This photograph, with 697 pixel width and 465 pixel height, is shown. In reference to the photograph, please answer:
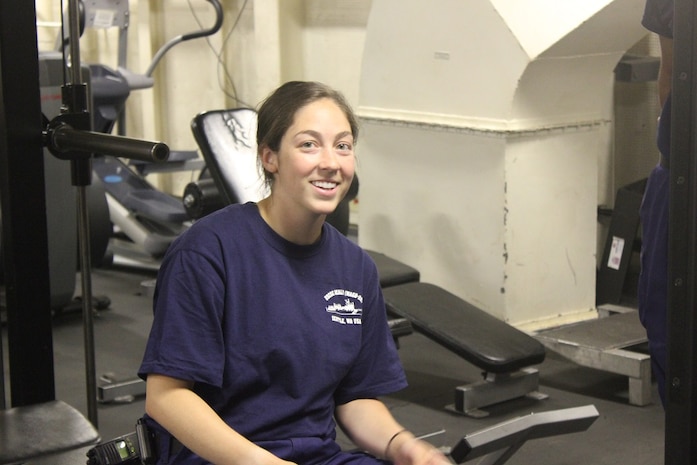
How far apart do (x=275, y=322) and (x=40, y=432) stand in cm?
49

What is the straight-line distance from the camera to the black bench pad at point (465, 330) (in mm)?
3586

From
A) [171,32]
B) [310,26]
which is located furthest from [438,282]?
[171,32]

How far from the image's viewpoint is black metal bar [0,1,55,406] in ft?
6.86

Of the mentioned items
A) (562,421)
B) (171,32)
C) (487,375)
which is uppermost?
(171,32)

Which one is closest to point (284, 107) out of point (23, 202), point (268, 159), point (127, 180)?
point (268, 159)

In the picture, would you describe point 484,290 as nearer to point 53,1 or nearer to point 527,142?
point 527,142

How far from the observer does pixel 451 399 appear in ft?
12.4

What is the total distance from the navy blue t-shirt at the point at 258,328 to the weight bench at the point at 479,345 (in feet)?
5.79

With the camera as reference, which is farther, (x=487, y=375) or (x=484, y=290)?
(x=484, y=290)

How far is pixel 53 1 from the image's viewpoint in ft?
23.3

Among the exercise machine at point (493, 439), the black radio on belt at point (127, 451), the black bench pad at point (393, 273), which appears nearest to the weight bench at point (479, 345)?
the black bench pad at point (393, 273)

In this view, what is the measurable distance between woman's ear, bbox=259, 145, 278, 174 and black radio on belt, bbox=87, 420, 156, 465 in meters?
0.49

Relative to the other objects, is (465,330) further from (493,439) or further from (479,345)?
(493,439)

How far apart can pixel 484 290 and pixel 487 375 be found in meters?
0.73
